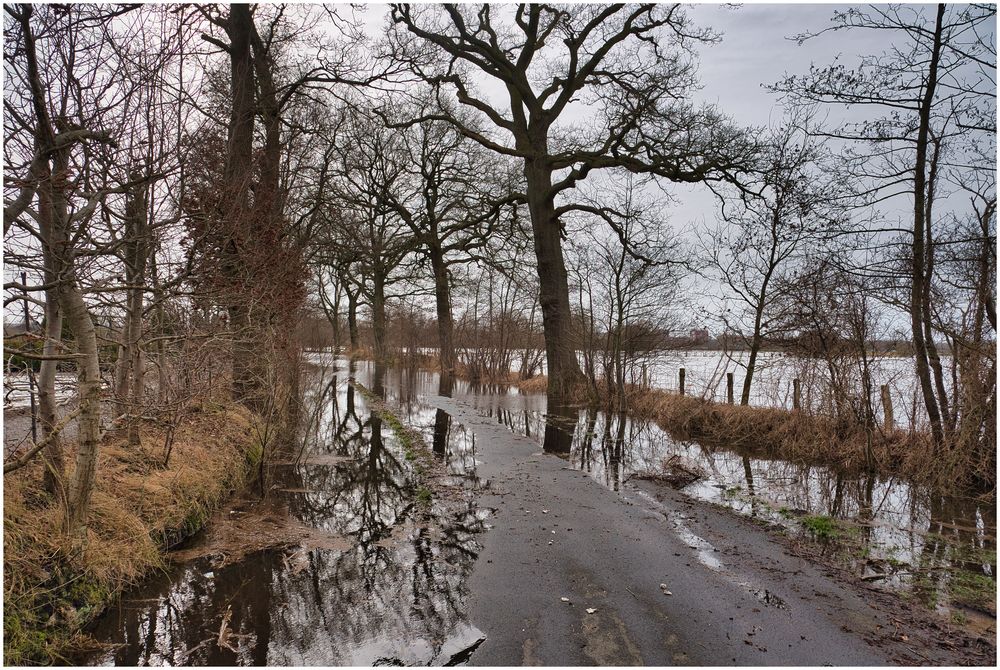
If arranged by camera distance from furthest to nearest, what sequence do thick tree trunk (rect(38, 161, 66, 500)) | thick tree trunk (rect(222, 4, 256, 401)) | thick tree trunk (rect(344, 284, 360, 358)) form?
thick tree trunk (rect(344, 284, 360, 358)) → thick tree trunk (rect(222, 4, 256, 401)) → thick tree trunk (rect(38, 161, 66, 500))

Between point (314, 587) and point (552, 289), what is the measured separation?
39.9 ft

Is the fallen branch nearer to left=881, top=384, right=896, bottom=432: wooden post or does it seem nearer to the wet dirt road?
the wet dirt road

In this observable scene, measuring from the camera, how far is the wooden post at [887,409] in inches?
357

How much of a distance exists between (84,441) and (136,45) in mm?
3534

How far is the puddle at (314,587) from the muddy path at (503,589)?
0.02 meters

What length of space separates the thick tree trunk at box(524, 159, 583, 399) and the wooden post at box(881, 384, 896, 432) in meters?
8.23

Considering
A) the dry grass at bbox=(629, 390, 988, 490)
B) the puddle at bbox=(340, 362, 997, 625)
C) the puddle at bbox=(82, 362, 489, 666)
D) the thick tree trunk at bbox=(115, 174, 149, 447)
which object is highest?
the thick tree trunk at bbox=(115, 174, 149, 447)

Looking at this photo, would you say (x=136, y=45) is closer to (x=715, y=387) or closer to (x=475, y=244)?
(x=715, y=387)

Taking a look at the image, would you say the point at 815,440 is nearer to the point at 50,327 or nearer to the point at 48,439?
the point at 48,439

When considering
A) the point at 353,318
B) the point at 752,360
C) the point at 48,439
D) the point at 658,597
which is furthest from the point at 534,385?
the point at 353,318

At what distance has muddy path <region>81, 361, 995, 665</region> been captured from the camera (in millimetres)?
3820

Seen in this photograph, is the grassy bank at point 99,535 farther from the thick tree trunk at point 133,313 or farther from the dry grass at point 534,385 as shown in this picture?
the dry grass at point 534,385

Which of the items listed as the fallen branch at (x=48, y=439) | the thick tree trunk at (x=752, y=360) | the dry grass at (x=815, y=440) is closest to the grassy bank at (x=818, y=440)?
the dry grass at (x=815, y=440)

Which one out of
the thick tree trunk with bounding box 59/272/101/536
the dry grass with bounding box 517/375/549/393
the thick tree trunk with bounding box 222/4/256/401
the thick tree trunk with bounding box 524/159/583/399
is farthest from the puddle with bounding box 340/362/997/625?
the dry grass with bounding box 517/375/549/393
